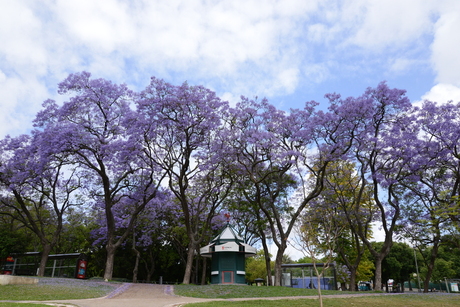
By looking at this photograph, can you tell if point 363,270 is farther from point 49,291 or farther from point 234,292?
point 49,291

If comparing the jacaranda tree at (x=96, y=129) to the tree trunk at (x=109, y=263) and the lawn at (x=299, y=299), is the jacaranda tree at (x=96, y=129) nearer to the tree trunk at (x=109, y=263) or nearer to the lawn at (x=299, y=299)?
the tree trunk at (x=109, y=263)

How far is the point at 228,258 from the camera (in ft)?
102

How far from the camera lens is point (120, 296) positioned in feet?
70.3

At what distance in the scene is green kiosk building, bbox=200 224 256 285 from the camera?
30594 millimetres

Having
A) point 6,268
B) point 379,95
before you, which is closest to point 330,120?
point 379,95

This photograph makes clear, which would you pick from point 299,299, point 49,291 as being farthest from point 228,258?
point 49,291

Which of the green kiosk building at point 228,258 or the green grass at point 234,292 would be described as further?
the green kiosk building at point 228,258

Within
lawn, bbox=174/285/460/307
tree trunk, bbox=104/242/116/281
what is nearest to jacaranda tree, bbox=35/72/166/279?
tree trunk, bbox=104/242/116/281

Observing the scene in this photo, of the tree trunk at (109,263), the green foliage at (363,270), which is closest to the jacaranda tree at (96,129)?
the tree trunk at (109,263)

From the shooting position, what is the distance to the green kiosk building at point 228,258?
30594 mm

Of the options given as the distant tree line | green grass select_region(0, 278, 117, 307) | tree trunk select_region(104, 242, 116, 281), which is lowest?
green grass select_region(0, 278, 117, 307)

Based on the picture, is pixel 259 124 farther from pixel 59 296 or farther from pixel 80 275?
pixel 80 275

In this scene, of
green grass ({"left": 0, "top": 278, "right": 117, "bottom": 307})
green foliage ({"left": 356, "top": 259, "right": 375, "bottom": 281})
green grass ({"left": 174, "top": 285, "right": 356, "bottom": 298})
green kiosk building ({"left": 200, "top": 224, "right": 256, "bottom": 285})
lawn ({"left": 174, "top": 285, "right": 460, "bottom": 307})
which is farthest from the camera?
green foliage ({"left": 356, "top": 259, "right": 375, "bottom": 281})

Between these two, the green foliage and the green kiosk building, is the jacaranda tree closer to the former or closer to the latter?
the green kiosk building
